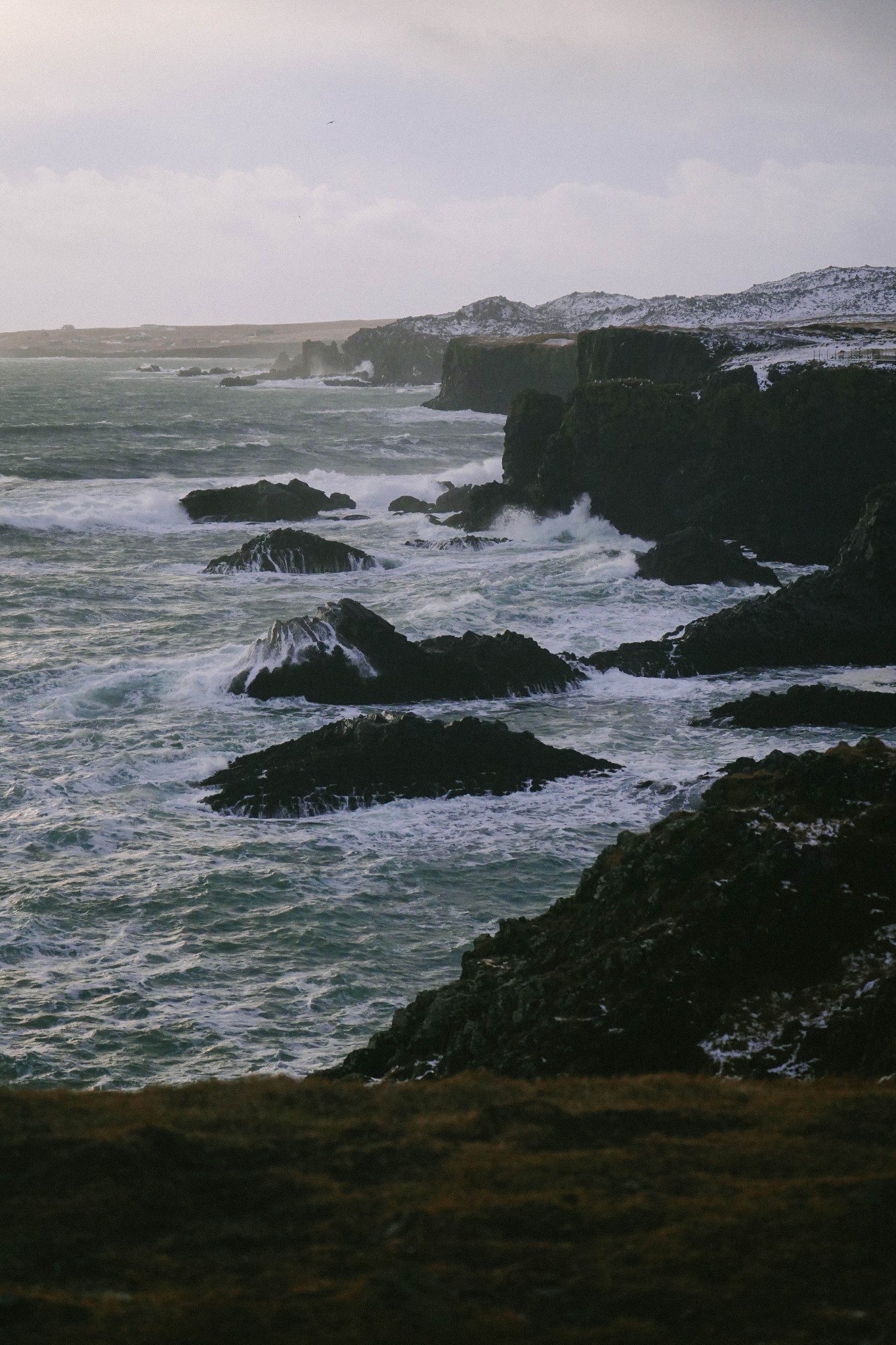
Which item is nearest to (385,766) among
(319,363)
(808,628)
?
(808,628)

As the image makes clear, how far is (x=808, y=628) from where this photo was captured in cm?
3058

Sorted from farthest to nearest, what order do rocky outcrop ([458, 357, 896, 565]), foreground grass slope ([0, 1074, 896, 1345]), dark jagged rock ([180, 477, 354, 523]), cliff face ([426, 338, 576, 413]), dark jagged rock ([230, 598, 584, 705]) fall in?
cliff face ([426, 338, 576, 413]) → dark jagged rock ([180, 477, 354, 523]) → rocky outcrop ([458, 357, 896, 565]) → dark jagged rock ([230, 598, 584, 705]) → foreground grass slope ([0, 1074, 896, 1345])

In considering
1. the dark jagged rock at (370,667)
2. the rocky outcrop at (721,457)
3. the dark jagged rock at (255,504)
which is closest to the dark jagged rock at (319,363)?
the dark jagged rock at (255,504)

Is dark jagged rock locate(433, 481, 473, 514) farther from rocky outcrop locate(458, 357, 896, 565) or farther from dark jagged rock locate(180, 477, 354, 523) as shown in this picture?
dark jagged rock locate(180, 477, 354, 523)

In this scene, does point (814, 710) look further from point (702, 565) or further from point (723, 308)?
point (723, 308)

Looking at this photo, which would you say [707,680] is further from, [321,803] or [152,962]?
[152,962]

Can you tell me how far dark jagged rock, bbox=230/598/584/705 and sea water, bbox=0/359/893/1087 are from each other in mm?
548

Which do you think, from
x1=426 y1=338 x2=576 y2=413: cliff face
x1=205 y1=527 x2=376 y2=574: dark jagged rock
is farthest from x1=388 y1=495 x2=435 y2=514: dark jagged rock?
x1=426 y1=338 x2=576 y2=413: cliff face

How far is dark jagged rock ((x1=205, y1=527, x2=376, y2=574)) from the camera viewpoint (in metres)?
41.8

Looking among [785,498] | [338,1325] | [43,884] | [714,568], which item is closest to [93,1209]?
[338,1325]

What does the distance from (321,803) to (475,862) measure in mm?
3201

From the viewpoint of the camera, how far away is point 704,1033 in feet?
38.5

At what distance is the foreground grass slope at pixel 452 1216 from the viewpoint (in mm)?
6586

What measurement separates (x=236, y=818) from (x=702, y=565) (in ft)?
71.9
